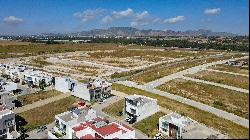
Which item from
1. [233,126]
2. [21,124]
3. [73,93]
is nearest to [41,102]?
[73,93]

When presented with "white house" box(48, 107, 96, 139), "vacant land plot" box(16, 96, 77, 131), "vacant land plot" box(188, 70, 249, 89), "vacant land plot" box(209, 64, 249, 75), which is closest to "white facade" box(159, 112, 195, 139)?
"white house" box(48, 107, 96, 139)

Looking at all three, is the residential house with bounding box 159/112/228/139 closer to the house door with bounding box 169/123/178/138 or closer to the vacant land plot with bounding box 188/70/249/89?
the house door with bounding box 169/123/178/138

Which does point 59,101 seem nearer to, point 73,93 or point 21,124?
point 73,93

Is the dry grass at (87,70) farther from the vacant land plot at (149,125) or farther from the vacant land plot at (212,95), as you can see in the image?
the vacant land plot at (149,125)

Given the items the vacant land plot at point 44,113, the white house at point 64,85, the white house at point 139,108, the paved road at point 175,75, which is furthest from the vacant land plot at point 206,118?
the vacant land plot at point 44,113

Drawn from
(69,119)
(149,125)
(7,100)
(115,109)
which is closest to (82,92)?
(115,109)
